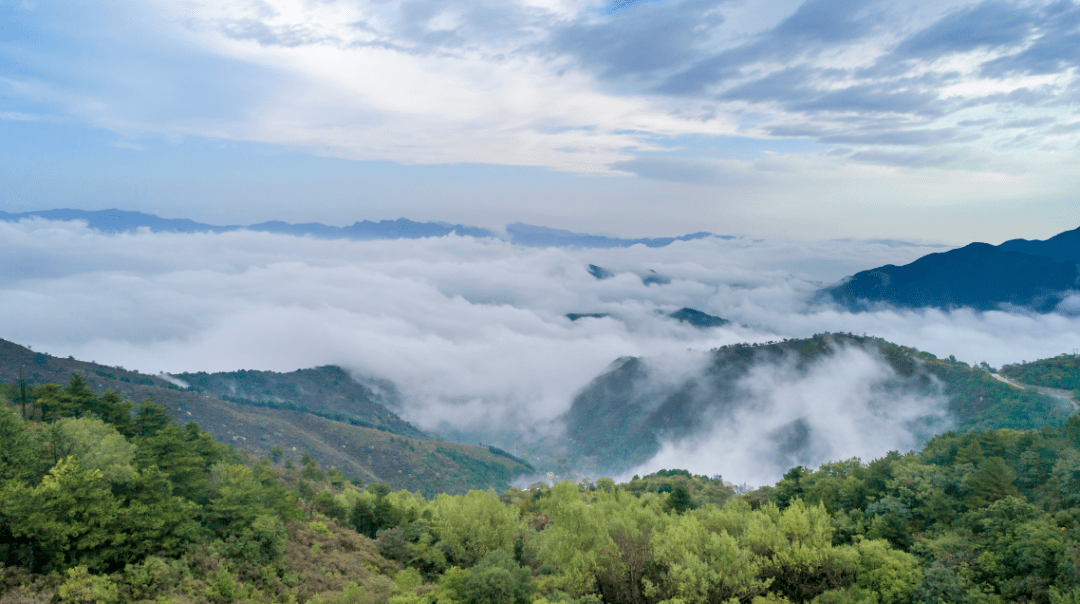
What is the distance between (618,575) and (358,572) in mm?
24394

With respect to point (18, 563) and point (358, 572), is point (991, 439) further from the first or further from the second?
point (18, 563)

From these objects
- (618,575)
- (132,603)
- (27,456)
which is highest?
(27,456)

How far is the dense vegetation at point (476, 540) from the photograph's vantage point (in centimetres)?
4019

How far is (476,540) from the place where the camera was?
63906 millimetres

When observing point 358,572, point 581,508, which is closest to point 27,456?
point 358,572

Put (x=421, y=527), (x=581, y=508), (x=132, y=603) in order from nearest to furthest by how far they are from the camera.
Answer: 1. (x=132, y=603)
2. (x=581, y=508)
3. (x=421, y=527)

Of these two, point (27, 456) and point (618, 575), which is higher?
point (27, 456)

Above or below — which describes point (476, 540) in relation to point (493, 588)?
below

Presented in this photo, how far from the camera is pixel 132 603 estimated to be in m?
38.3

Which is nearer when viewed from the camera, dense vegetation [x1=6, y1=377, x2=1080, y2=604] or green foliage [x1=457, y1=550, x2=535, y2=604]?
dense vegetation [x1=6, y1=377, x2=1080, y2=604]

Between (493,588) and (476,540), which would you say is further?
(476,540)

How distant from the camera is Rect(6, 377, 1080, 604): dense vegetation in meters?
40.2

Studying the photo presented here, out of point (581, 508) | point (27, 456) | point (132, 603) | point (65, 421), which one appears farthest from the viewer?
point (581, 508)

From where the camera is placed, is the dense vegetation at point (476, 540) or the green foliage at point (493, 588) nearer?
the dense vegetation at point (476, 540)
